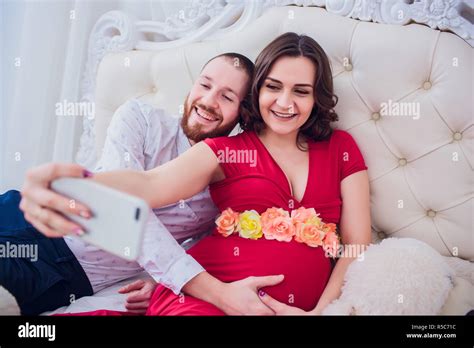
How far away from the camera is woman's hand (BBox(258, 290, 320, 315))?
106 centimetres

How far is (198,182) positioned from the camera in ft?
3.66

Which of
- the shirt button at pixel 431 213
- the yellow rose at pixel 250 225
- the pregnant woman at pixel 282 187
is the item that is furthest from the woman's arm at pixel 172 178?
the shirt button at pixel 431 213

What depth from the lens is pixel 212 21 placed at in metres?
1.37

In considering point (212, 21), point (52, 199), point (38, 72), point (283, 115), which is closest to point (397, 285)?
point (283, 115)

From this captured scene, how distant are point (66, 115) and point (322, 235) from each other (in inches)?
29.8

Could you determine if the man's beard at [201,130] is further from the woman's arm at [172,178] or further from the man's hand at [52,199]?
the man's hand at [52,199]

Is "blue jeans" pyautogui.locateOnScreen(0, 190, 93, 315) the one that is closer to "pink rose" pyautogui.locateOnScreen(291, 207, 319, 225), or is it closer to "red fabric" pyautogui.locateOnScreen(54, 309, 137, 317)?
"red fabric" pyautogui.locateOnScreen(54, 309, 137, 317)

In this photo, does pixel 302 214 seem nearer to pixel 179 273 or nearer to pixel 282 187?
pixel 282 187

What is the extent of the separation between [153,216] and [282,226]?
28 centimetres

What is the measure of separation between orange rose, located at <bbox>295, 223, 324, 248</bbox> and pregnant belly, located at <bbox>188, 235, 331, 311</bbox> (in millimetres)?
11

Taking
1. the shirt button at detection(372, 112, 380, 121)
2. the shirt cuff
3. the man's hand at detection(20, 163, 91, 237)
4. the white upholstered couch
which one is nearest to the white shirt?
the shirt cuff

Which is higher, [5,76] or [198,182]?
[5,76]
